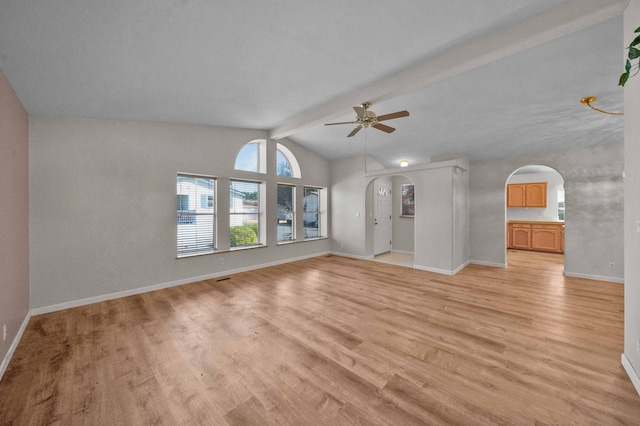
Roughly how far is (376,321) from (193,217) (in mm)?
3818

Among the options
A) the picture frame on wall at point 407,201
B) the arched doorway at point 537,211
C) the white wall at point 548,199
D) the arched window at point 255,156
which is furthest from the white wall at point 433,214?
the white wall at point 548,199

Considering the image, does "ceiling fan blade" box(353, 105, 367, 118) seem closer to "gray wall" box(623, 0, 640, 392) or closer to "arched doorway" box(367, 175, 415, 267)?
"gray wall" box(623, 0, 640, 392)

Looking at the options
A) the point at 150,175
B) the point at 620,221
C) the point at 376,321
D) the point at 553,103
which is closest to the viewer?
the point at 376,321

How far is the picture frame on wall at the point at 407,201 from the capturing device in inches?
296

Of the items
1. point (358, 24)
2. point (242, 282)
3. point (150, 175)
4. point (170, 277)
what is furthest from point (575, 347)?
point (150, 175)

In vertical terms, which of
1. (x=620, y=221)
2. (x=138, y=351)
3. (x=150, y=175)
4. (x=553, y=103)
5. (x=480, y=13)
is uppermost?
(x=480, y=13)

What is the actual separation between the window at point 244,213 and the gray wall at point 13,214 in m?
2.80

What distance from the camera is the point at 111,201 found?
3740 millimetres

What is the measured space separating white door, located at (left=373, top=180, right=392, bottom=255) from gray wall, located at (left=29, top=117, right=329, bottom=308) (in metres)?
3.98

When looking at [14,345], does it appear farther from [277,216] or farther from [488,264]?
[488,264]

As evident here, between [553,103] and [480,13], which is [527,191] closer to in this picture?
[553,103]

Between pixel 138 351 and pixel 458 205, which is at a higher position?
pixel 458 205

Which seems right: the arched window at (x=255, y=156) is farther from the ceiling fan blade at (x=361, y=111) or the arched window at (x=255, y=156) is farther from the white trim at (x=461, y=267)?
the white trim at (x=461, y=267)

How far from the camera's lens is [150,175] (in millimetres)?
4090
